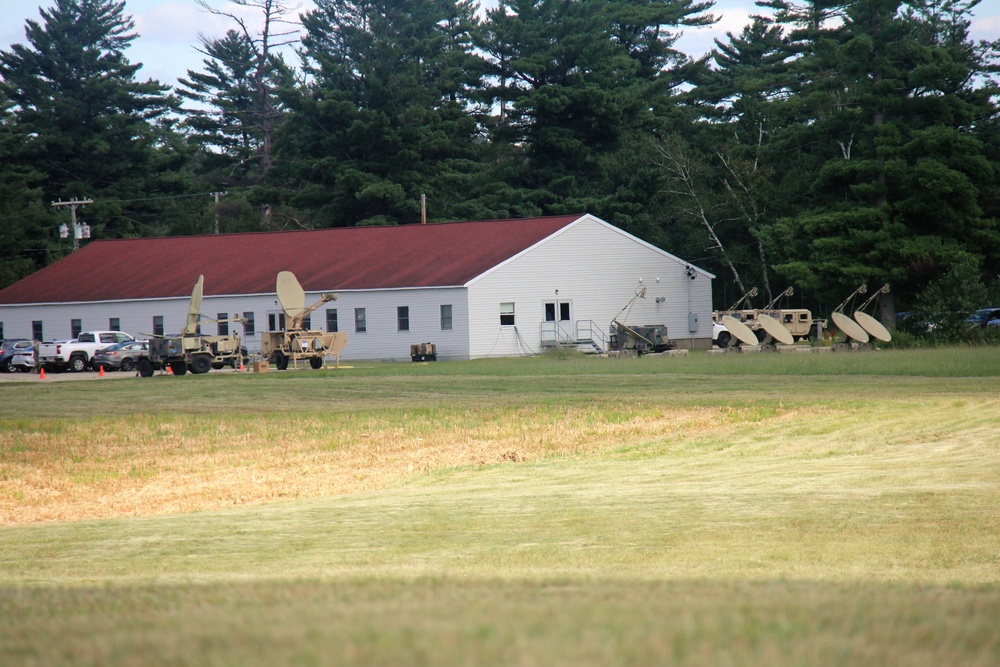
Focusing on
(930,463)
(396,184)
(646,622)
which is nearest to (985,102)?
(396,184)

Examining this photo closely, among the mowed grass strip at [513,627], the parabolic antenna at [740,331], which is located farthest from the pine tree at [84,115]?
the mowed grass strip at [513,627]

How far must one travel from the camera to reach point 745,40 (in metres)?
84.5

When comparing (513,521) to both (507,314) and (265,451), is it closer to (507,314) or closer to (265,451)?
(265,451)

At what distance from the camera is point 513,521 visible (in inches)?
489

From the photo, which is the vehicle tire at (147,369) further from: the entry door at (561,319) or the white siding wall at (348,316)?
the entry door at (561,319)

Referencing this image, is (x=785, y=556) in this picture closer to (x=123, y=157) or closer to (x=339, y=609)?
(x=339, y=609)

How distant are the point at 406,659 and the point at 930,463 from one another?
13.5 m

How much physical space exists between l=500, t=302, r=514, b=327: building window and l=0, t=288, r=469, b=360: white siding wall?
2.01 meters

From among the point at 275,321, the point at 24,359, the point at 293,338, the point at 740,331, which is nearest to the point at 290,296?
the point at 293,338

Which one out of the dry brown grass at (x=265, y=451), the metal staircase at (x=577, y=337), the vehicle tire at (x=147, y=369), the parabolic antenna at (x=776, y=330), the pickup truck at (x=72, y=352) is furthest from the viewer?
the metal staircase at (x=577, y=337)

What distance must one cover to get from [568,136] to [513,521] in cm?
6083

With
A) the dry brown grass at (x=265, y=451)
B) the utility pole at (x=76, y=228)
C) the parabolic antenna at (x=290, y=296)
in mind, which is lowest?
the dry brown grass at (x=265, y=451)

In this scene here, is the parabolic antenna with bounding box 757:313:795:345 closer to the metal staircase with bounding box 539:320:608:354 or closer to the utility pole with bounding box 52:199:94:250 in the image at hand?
the metal staircase with bounding box 539:320:608:354

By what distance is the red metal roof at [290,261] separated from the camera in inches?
2088
